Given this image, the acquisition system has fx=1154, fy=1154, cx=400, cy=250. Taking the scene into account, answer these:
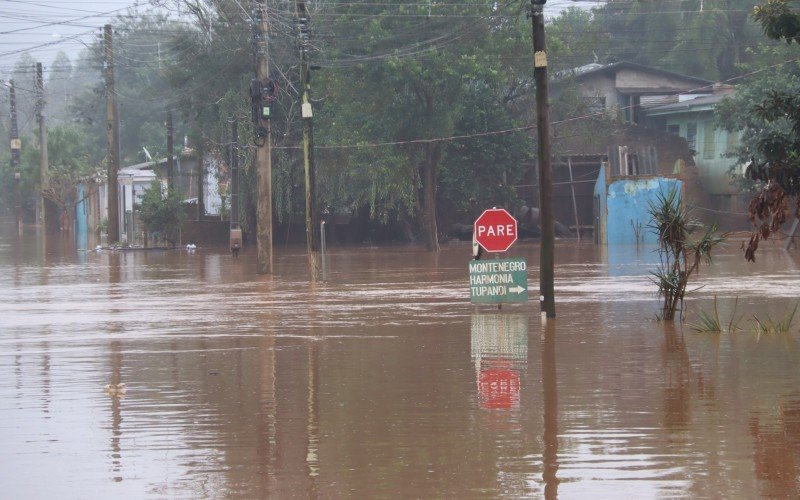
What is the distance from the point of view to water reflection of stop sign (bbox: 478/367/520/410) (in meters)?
11.3

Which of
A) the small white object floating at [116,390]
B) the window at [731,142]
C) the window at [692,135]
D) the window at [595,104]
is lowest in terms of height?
the small white object floating at [116,390]

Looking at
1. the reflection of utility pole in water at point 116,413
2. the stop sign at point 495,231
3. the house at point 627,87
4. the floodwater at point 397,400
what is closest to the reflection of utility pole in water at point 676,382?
the floodwater at point 397,400

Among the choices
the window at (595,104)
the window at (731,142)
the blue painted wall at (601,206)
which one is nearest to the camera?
the blue painted wall at (601,206)

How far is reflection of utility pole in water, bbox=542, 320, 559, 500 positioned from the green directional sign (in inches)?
129

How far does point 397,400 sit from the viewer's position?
1159cm

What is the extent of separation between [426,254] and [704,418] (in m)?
32.4

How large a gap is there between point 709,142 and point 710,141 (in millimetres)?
104

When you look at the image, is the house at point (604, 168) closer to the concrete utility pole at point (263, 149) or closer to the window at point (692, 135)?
the window at point (692, 135)

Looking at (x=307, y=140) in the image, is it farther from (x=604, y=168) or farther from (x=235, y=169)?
(x=604, y=168)

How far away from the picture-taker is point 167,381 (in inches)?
518

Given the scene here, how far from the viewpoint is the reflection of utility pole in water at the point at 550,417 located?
26.9ft

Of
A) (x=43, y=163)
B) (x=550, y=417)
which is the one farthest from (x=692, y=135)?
(x=550, y=417)

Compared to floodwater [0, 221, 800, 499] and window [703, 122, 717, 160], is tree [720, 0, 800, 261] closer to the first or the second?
floodwater [0, 221, 800, 499]

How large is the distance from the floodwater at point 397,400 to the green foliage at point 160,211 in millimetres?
26516
